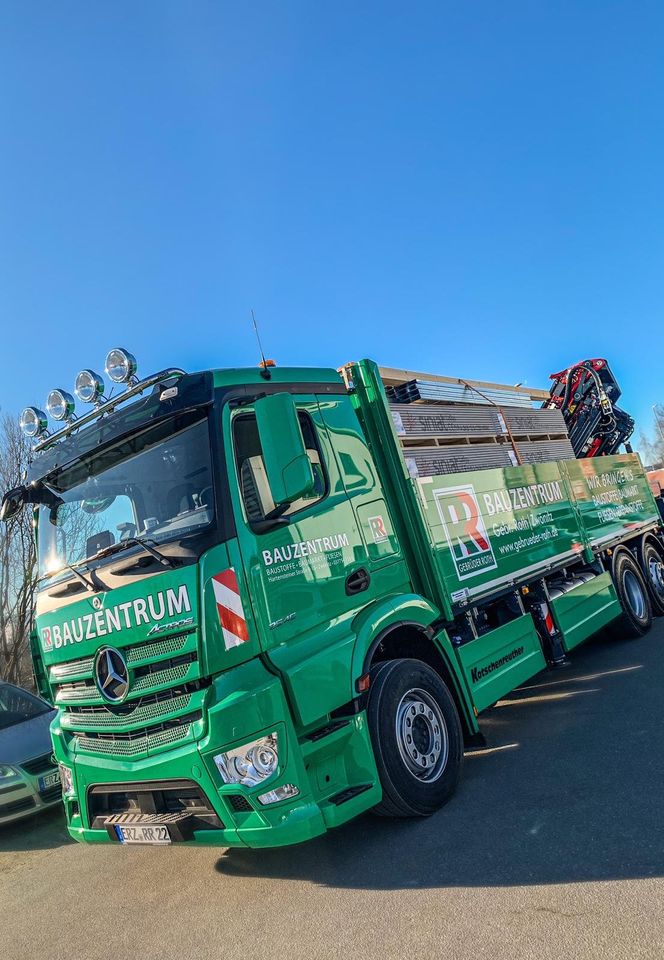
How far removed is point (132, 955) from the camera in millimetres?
3445

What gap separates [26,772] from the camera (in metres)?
6.68

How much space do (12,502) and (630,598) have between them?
693 cm

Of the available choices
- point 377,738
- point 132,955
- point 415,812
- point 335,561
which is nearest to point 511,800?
point 415,812

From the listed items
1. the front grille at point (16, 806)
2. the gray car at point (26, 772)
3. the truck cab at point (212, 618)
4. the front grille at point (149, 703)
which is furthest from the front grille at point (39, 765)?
the front grille at point (149, 703)

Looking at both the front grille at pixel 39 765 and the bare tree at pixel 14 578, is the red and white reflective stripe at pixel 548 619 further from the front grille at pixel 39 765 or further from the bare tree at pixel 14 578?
the bare tree at pixel 14 578

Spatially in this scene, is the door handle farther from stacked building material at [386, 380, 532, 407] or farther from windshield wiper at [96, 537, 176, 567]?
stacked building material at [386, 380, 532, 407]

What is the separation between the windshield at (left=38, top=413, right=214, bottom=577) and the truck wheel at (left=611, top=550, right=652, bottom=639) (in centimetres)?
591

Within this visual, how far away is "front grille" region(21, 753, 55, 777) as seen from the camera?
22.1 ft

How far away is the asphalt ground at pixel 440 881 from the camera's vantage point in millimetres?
2914

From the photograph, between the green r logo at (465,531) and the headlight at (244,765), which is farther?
the green r logo at (465,531)

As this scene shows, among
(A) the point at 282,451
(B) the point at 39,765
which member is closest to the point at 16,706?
(B) the point at 39,765

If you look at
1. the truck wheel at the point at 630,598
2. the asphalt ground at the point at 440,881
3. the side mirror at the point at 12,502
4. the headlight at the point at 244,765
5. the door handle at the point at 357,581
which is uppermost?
the side mirror at the point at 12,502

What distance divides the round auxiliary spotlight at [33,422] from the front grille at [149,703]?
1.90 meters

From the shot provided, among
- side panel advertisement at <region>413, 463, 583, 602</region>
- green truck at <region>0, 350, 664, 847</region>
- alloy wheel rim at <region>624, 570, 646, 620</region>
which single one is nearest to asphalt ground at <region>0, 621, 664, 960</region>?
green truck at <region>0, 350, 664, 847</region>
